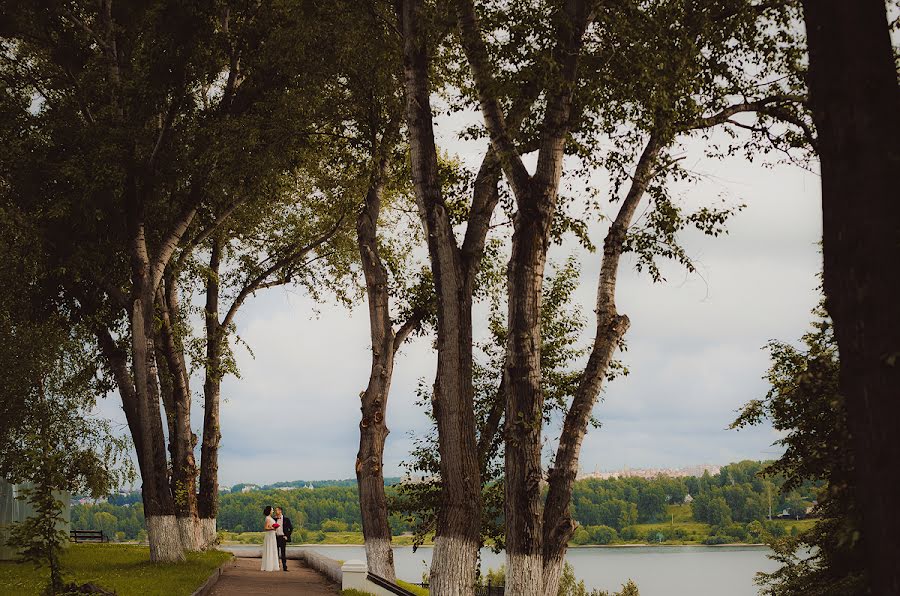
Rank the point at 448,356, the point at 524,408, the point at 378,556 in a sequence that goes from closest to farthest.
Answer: the point at 524,408 < the point at 448,356 < the point at 378,556

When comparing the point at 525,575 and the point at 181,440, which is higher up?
the point at 181,440

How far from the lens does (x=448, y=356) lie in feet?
44.6

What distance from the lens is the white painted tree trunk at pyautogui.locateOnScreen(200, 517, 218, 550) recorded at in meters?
28.4

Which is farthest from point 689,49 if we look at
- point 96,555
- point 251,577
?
point 96,555

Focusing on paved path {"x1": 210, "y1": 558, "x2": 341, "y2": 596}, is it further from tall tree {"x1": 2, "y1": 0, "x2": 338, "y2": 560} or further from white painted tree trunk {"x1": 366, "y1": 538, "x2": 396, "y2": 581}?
tall tree {"x1": 2, "y1": 0, "x2": 338, "y2": 560}

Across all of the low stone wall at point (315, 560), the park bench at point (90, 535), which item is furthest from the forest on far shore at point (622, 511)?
the low stone wall at point (315, 560)

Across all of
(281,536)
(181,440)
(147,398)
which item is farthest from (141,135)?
(281,536)

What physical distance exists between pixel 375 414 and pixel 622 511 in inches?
3049

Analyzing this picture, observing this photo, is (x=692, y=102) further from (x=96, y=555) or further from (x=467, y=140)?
(x=96, y=555)

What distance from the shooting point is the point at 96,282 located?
2205 centimetres

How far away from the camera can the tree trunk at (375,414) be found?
2025 cm

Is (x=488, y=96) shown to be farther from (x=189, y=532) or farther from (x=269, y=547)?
(x=189, y=532)

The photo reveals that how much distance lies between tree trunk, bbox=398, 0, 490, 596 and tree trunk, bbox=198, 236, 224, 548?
1501 cm

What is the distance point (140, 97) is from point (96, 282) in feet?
14.3
